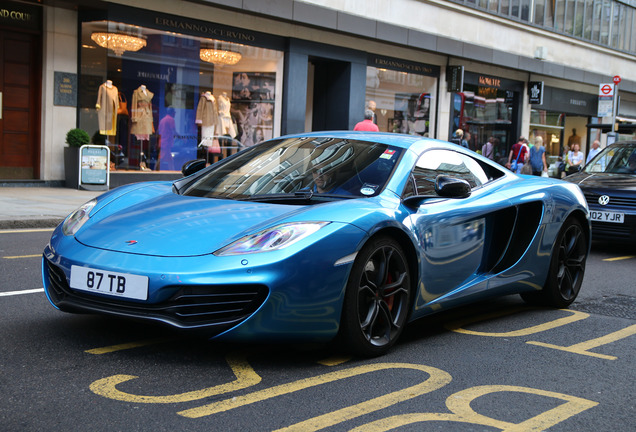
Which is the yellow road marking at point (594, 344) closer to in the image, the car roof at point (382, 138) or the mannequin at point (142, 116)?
the car roof at point (382, 138)

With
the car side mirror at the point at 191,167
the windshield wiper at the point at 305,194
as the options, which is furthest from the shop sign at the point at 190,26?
the windshield wiper at the point at 305,194

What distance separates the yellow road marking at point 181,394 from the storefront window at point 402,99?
19083mm

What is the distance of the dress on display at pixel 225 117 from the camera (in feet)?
61.5

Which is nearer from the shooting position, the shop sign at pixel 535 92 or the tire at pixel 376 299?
the tire at pixel 376 299

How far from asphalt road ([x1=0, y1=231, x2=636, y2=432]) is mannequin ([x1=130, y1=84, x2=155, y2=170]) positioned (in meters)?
12.2

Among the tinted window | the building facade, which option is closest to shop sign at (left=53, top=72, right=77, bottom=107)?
the building facade

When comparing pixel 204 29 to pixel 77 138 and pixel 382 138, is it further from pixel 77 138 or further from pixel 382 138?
pixel 382 138

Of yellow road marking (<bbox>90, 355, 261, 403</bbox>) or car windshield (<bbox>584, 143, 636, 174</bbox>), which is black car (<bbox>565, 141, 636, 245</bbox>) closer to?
car windshield (<bbox>584, 143, 636, 174</bbox>)

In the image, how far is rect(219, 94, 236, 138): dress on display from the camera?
1875 cm

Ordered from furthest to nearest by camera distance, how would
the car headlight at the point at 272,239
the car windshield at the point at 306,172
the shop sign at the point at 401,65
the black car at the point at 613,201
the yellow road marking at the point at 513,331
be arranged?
the shop sign at the point at 401,65 → the black car at the point at 613,201 → the yellow road marking at the point at 513,331 → the car windshield at the point at 306,172 → the car headlight at the point at 272,239

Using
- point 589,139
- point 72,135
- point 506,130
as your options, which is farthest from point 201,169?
point 589,139

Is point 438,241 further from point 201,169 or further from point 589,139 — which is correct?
point 589,139

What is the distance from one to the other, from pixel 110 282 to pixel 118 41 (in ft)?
45.1

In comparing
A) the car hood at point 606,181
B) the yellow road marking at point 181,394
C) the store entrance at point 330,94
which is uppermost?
the store entrance at point 330,94
